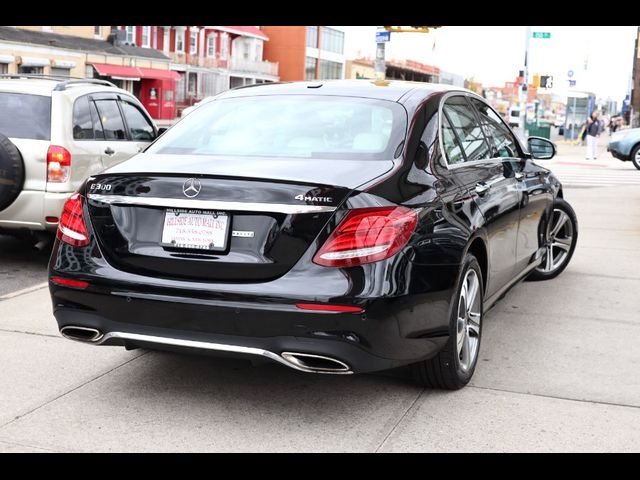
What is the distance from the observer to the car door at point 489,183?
504 centimetres

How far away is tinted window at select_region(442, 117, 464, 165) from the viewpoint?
4.88 m

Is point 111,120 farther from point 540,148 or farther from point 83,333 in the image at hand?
point 83,333

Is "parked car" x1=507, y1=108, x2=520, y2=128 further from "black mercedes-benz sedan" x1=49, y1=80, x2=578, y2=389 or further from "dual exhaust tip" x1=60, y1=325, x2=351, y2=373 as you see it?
"dual exhaust tip" x1=60, y1=325, x2=351, y2=373

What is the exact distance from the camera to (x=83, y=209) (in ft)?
14.3

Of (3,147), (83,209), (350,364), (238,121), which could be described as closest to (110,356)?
(83,209)

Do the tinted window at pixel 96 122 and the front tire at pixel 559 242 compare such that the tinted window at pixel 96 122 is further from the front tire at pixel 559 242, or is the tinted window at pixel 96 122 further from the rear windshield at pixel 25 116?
the front tire at pixel 559 242

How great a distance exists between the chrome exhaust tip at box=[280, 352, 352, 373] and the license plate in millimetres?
562

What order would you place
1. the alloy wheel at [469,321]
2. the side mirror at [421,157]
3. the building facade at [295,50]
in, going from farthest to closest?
1. the building facade at [295,50]
2. the alloy wheel at [469,321]
3. the side mirror at [421,157]

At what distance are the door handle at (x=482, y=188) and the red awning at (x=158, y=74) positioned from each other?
53.4 m

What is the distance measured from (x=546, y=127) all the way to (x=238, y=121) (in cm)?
3785

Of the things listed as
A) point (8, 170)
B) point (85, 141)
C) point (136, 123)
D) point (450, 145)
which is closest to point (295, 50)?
point (136, 123)

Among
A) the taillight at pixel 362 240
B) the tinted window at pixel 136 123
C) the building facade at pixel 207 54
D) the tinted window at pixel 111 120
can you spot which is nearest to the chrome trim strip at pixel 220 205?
the taillight at pixel 362 240

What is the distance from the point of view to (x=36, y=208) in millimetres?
7777
